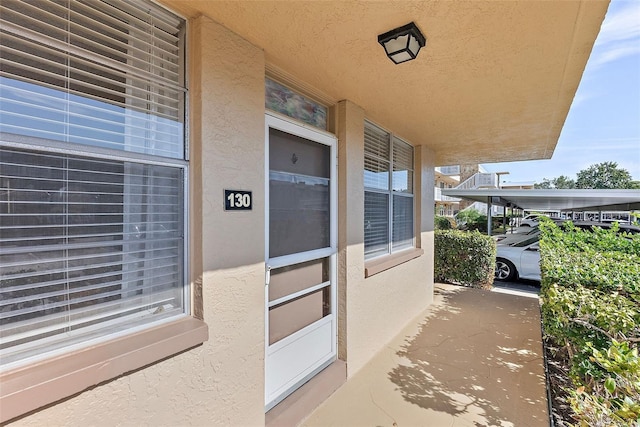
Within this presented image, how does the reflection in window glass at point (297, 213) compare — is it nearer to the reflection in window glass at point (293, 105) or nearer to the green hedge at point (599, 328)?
the reflection in window glass at point (293, 105)

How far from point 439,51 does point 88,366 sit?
2.75 m

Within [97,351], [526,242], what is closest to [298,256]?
[97,351]

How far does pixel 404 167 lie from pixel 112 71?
4.08m

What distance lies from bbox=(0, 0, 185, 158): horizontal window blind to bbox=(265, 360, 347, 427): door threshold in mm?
2113

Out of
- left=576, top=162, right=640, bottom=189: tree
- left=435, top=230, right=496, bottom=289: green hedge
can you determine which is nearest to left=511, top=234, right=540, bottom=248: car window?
left=435, top=230, right=496, bottom=289: green hedge

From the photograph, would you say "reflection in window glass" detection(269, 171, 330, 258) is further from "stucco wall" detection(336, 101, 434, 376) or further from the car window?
the car window

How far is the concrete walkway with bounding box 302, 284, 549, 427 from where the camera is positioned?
2.44 meters

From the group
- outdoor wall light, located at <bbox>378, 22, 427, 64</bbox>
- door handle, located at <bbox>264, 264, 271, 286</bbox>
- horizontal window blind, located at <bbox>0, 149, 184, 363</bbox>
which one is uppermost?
outdoor wall light, located at <bbox>378, 22, 427, 64</bbox>

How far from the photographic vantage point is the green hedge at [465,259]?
659 centimetres

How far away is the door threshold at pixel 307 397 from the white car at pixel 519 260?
6.75m

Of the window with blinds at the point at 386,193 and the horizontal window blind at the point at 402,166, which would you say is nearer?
the window with blinds at the point at 386,193

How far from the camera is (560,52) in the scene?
A: 203 cm

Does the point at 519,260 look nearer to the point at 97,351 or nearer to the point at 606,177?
the point at 97,351

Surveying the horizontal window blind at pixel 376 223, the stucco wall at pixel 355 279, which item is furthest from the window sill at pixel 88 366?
the horizontal window blind at pixel 376 223
